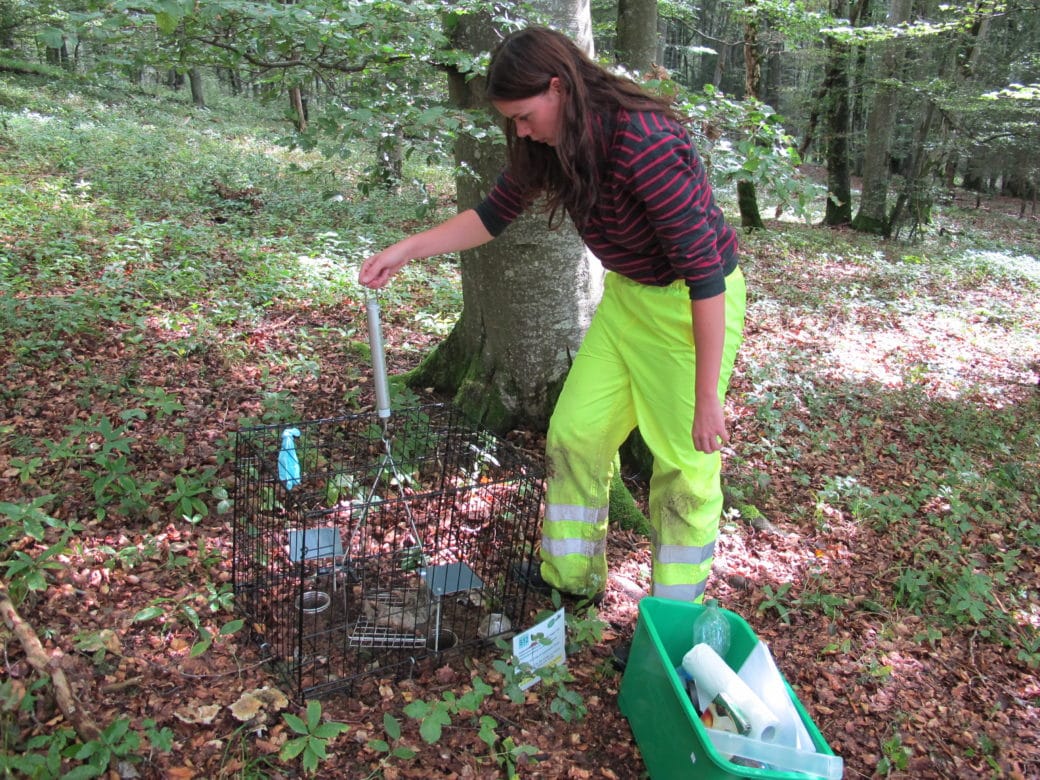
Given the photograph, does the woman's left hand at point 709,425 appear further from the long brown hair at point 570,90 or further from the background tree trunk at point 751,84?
the background tree trunk at point 751,84

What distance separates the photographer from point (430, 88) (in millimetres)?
3197

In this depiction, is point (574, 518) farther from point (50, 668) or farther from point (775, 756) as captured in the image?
point (50, 668)

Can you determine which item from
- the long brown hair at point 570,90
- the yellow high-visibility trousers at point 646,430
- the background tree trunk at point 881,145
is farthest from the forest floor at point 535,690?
the background tree trunk at point 881,145

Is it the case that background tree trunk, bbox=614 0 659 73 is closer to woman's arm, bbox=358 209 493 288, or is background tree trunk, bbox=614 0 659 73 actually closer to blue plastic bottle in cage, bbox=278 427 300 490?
woman's arm, bbox=358 209 493 288

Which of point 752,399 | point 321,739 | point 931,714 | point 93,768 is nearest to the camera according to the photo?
point 93,768

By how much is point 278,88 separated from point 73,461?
74.3 inches

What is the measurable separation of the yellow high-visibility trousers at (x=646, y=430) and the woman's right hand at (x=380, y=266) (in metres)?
0.72

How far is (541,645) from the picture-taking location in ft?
7.54

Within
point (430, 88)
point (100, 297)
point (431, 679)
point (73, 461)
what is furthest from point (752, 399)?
point (100, 297)

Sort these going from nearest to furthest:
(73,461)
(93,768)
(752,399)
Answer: (93,768) → (73,461) → (752,399)

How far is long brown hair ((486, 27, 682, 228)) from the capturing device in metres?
1.71

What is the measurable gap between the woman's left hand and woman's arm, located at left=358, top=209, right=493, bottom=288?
36.9 inches

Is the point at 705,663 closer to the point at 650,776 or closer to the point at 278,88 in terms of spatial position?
the point at 650,776

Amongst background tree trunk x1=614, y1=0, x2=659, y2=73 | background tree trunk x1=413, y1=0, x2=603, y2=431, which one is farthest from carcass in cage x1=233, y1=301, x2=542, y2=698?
background tree trunk x1=614, y1=0, x2=659, y2=73
